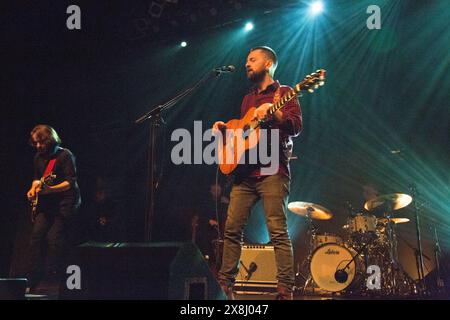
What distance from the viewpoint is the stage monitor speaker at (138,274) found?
239 centimetres

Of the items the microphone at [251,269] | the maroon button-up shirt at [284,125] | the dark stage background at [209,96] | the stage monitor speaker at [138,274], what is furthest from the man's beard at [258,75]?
the dark stage background at [209,96]

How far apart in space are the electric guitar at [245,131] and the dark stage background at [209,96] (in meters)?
3.71

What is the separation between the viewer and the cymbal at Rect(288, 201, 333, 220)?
595 cm

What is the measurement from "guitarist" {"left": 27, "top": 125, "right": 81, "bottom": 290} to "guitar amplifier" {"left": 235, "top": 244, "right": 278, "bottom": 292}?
2499 millimetres

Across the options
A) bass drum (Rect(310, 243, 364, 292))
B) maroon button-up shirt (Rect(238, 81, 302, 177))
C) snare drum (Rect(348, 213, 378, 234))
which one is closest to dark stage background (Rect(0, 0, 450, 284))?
snare drum (Rect(348, 213, 378, 234))

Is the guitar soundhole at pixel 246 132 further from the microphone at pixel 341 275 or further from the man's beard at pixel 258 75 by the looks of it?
the microphone at pixel 341 275

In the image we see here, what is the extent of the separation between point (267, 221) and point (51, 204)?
2.73m

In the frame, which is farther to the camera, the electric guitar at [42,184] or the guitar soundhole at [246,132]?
the electric guitar at [42,184]

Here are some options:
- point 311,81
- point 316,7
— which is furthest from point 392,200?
point 316,7

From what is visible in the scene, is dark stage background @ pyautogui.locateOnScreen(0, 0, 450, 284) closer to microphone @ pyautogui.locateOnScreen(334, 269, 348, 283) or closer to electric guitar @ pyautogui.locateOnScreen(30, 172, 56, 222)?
electric guitar @ pyautogui.locateOnScreen(30, 172, 56, 222)

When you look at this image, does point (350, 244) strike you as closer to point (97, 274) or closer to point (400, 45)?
point (400, 45)

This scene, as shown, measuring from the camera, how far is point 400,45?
22.5 ft
